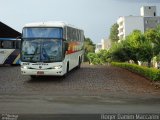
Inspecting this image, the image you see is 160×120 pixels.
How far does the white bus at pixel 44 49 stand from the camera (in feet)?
84.6

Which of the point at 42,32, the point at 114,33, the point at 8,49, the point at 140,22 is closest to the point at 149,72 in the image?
the point at 42,32

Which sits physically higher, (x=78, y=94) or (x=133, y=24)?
(x=133, y=24)

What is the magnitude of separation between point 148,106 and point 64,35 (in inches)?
477

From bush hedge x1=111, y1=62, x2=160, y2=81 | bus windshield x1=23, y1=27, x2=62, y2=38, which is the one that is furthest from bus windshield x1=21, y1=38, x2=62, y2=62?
bush hedge x1=111, y1=62, x2=160, y2=81

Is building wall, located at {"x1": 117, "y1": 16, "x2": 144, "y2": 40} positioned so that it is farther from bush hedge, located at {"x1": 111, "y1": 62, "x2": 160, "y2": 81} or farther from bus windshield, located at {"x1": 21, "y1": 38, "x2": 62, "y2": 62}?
bus windshield, located at {"x1": 21, "y1": 38, "x2": 62, "y2": 62}

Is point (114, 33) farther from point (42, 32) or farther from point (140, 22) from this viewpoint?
point (42, 32)

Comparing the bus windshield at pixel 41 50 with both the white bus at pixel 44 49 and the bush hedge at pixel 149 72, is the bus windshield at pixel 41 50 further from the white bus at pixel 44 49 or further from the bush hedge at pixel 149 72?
the bush hedge at pixel 149 72

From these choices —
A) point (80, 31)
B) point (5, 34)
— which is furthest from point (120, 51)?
point (80, 31)

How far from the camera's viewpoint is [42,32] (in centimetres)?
2650

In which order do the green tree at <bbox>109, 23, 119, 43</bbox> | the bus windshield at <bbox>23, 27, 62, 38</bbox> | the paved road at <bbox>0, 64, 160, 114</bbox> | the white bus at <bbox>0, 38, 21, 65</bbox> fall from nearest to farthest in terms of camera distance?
the paved road at <bbox>0, 64, 160, 114</bbox>, the bus windshield at <bbox>23, 27, 62, 38</bbox>, the white bus at <bbox>0, 38, 21, 65</bbox>, the green tree at <bbox>109, 23, 119, 43</bbox>

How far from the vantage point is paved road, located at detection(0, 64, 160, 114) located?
48.6ft

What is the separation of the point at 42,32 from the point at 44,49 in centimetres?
120

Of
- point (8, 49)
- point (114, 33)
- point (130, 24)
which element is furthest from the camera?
point (114, 33)

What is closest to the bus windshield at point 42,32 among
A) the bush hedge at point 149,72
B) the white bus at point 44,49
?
the white bus at point 44,49
